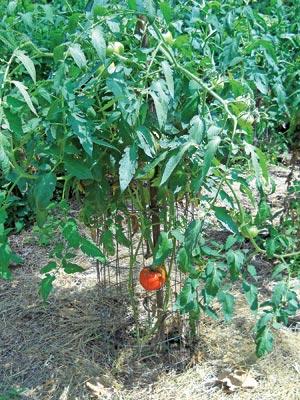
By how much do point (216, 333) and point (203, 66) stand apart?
1139 mm

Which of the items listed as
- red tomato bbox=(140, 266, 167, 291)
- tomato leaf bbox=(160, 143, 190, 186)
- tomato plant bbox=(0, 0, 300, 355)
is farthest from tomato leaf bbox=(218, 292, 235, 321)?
tomato leaf bbox=(160, 143, 190, 186)

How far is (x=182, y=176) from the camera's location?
71.3 inches

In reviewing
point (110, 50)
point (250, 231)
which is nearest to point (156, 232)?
point (250, 231)

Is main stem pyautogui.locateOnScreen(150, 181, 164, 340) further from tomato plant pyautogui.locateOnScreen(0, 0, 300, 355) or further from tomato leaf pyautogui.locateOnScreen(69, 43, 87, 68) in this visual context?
tomato leaf pyautogui.locateOnScreen(69, 43, 87, 68)

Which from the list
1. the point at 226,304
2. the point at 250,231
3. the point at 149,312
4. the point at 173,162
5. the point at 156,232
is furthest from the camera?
the point at 149,312

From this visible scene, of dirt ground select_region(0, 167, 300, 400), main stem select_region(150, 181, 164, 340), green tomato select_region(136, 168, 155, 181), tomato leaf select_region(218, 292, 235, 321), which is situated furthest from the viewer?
dirt ground select_region(0, 167, 300, 400)

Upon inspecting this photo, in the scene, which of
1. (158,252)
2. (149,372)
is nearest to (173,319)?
(149,372)

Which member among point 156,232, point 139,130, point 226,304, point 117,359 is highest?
point 139,130

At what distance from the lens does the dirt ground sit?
2291 millimetres

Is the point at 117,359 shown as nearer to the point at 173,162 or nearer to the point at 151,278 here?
the point at 151,278

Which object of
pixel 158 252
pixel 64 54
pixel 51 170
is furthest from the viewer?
pixel 158 252

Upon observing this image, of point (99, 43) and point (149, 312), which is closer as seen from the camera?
point (99, 43)

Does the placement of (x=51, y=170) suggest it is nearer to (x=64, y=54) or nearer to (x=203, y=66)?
(x=64, y=54)

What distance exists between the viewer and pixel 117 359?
94.9 inches
